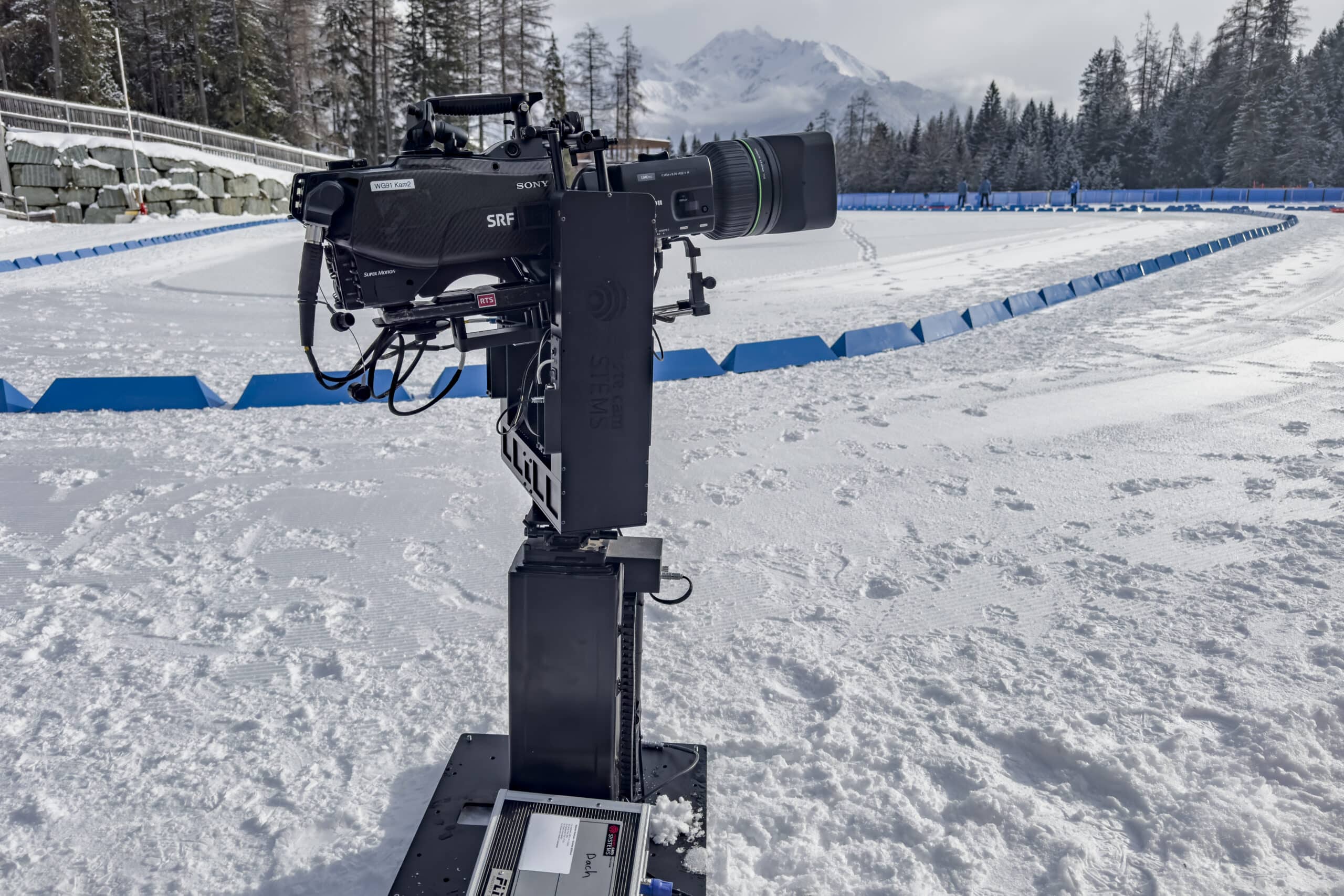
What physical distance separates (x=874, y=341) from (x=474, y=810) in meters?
6.22

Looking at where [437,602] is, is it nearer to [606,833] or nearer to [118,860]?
[118,860]

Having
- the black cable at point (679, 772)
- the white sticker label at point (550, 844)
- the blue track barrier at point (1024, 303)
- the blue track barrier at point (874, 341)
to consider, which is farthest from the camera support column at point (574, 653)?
the blue track barrier at point (1024, 303)

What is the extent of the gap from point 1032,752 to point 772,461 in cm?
254

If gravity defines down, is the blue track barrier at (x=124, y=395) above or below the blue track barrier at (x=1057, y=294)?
below

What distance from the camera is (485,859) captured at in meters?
1.59

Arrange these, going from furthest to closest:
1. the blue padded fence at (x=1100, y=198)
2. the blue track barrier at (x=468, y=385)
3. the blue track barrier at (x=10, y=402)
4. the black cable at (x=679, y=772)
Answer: the blue padded fence at (x=1100, y=198), the blue track barrier at (x=468, y=385), the blue track barrier at (x=10, y=402), the black cable at (x=679, y=772)

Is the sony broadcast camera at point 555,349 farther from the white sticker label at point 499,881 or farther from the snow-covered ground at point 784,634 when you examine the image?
the snow-covered ground at point 784,634

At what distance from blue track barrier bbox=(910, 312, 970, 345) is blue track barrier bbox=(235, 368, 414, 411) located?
15.6 ft

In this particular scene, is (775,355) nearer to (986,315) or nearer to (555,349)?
(986,315)

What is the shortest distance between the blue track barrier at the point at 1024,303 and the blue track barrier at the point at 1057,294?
106 millimetres

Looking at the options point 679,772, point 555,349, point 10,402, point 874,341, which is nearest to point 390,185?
point 555,349

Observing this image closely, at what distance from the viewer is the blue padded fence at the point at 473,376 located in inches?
210

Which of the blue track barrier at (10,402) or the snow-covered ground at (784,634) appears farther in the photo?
the blue track barrier at (10,402)

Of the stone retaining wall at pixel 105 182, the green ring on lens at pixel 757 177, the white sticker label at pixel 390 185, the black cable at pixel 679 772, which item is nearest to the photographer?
the white sticker label at pixel 390 185
